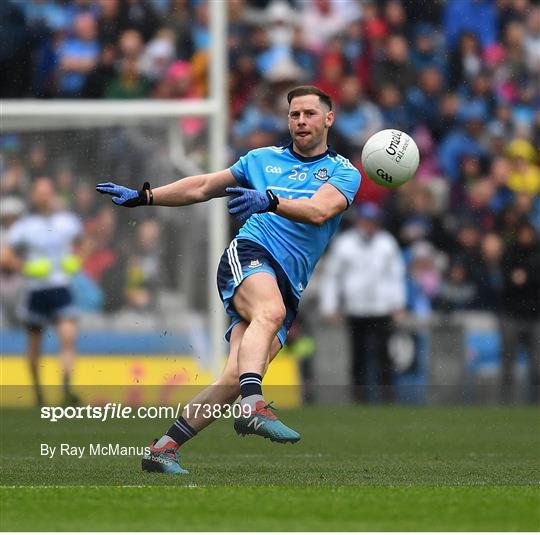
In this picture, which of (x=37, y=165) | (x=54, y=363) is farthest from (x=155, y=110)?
(x=54, y=363)

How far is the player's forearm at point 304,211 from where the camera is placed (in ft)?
26.5

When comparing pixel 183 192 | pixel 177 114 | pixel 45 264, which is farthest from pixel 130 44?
pixel 183 192

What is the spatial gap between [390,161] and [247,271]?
120cm

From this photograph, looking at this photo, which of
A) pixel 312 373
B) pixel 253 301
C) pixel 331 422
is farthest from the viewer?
pixel 312 373

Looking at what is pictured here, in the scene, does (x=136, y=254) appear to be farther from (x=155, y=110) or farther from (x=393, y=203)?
(x=393, y=203)

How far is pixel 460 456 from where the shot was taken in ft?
33.0

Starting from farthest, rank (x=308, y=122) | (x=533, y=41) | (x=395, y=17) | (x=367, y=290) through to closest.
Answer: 1. (x=533, y=41)
2. (x=395, y=17)
3. (x=367, y=290)
4. (x=308, y=122)

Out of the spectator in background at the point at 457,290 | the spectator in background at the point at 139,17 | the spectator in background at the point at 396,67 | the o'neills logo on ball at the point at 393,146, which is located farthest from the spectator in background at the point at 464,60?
the o'neills logo on ball at the point at 393,146

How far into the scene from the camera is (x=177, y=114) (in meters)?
14.5

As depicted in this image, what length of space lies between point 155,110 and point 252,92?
2904 mm

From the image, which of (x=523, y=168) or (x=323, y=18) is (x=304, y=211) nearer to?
(x=523, y=168)

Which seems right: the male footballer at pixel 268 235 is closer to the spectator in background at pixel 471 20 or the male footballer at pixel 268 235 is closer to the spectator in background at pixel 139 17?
the spectator in background at pixel 139 17

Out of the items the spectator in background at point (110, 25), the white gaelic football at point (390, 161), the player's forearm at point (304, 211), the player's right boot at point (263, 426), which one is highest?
the spectator in background at point (110, 25)

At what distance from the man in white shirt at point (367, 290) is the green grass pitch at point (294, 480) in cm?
311
